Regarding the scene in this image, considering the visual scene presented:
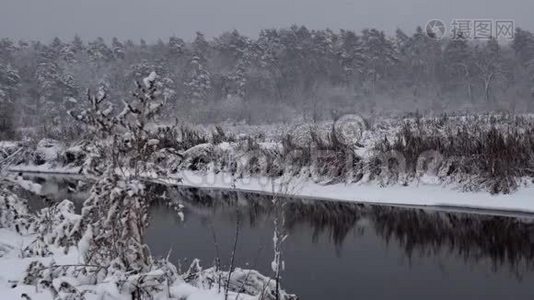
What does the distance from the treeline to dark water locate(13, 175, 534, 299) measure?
3392 centimetres

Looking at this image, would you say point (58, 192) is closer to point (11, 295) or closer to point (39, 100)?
point (11, 295)

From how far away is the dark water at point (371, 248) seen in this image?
683 cm

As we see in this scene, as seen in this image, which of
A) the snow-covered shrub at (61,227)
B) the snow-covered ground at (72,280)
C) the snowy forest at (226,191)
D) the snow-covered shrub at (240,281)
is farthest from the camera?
the snow-covered shrub at (240,281)

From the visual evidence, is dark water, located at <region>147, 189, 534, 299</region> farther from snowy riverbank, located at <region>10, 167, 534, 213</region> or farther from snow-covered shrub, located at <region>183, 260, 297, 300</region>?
snowy riverbank, located at <region>10, 167, 534, 213</region>

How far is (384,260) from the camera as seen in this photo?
812 centimetres

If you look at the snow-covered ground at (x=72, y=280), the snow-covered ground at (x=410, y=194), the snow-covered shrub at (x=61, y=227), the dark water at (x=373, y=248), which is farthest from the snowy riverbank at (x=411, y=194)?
the snow-covered ground at (x=72, y=280)

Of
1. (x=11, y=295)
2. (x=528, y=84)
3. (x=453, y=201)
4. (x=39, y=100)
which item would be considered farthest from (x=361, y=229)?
(x=528, y=84)

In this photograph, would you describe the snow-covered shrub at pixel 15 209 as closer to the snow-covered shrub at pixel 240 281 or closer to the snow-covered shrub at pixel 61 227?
the snow-covered shrub at pixel 61 227

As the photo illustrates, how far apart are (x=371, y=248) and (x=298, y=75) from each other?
156 ft

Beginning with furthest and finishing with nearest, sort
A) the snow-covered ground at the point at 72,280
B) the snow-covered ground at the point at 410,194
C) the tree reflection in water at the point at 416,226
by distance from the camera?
1. the snow-covered ground at the point at 410,194
2. the tree reflection in water at the point at 416,226
3. the snow-covered ground at the point at 72,280

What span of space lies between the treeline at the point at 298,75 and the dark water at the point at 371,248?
111 ft

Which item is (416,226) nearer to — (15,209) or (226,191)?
(15,209)

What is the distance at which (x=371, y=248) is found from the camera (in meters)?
8.81

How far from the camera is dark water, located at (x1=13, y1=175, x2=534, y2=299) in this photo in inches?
269
